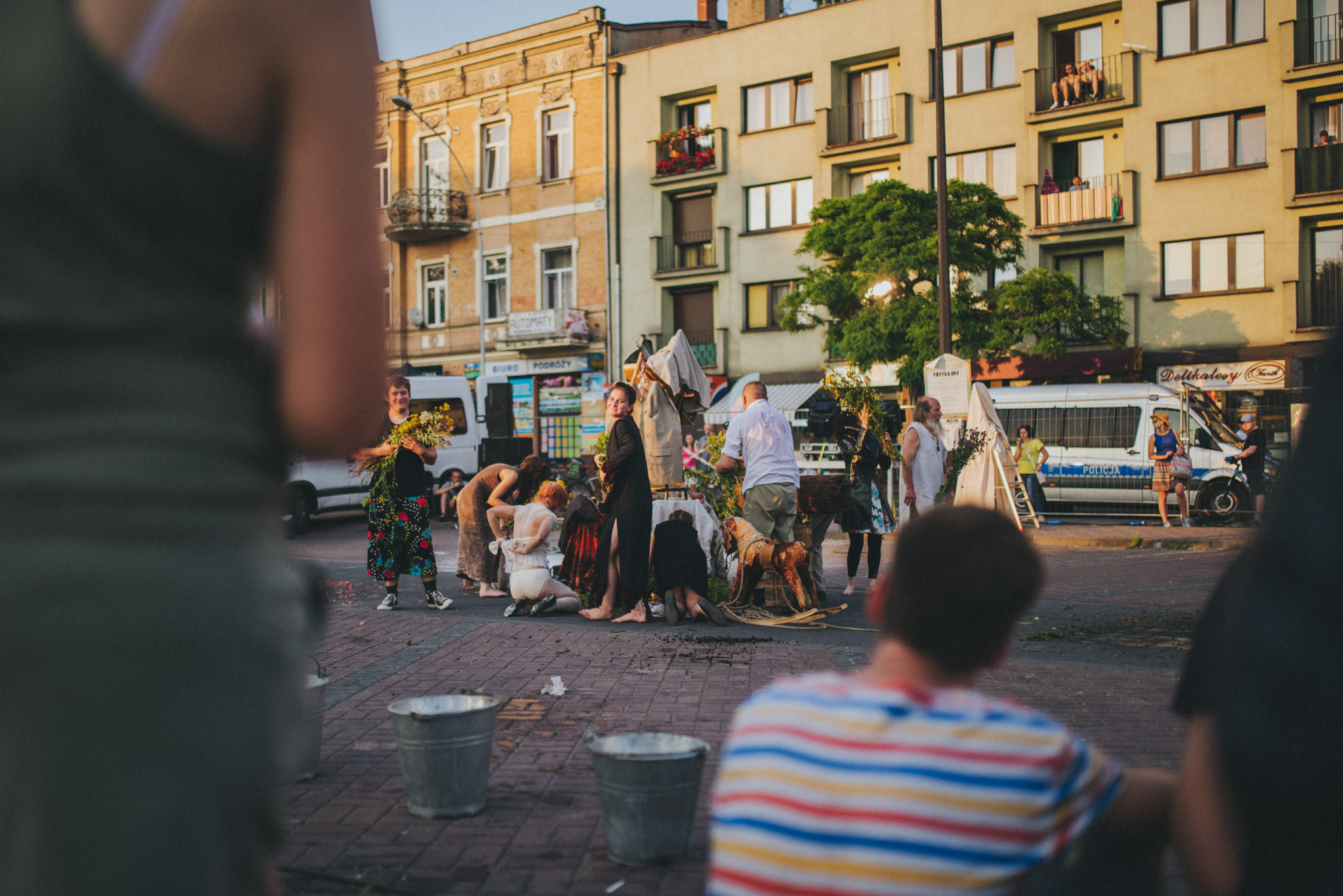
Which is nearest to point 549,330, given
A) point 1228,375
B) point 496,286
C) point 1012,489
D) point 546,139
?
point 496,286

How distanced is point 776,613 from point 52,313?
919 centimetres

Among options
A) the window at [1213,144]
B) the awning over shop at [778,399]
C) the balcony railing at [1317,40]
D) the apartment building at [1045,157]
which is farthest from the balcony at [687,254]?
the balcony railing at [1317,40]

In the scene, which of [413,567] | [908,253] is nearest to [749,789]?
[413,567]

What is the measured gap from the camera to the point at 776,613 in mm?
9930

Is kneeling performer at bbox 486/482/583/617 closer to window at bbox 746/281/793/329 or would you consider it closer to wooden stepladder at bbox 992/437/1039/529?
wooden stepladder at bbox 992/437/1039/529

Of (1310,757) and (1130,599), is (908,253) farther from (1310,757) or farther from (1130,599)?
(1310,757)

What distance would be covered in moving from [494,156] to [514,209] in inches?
Answer: 93.1

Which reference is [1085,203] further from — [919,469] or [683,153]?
[919,469]

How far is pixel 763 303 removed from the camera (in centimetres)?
3572

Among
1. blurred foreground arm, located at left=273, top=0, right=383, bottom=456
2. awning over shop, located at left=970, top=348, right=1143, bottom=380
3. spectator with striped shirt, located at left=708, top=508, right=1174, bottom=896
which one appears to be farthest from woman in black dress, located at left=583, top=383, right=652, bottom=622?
awning over shop, located at left=970, top=348, right=1143, bottom=380

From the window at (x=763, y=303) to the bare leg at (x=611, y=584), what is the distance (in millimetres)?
26047

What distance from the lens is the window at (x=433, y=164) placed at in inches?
1602

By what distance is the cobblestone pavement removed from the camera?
12.1 ft

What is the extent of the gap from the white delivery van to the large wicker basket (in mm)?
9914
